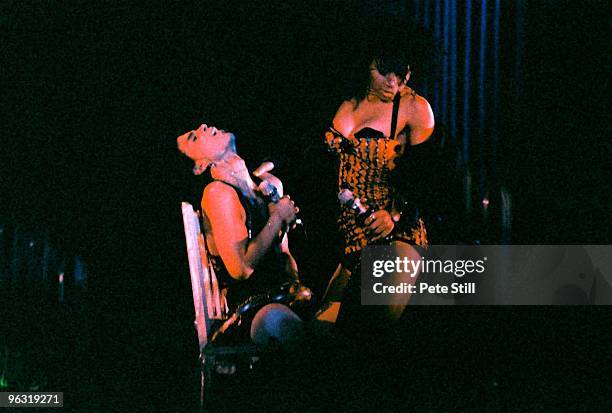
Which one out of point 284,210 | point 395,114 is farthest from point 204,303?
point 395,114

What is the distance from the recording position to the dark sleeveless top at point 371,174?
2.78 metres

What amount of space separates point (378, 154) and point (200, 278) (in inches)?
33.7

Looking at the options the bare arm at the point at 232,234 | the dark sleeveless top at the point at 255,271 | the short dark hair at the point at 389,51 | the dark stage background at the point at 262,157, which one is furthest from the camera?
the dark stage background at the point at 262,157

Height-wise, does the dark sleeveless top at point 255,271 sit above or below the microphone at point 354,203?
below

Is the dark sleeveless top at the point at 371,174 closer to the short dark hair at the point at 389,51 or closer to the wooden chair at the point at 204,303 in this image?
the short dark hair at the point at 389,51

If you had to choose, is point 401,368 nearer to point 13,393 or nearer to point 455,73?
point 455,73

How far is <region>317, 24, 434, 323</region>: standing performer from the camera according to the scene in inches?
109

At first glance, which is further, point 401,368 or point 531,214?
point 531,214

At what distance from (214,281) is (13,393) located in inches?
39.9

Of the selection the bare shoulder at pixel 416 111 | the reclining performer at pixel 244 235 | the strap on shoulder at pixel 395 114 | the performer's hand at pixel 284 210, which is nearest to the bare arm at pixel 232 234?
the reclining performer at pixel 244 235

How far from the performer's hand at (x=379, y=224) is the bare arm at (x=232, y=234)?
401 mm

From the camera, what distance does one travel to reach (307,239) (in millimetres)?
3271

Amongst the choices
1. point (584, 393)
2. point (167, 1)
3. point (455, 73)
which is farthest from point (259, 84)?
point (584, 393)

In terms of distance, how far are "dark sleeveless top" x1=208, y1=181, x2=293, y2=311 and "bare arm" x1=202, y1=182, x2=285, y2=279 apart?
0.05 metres
